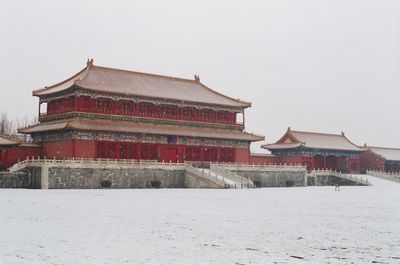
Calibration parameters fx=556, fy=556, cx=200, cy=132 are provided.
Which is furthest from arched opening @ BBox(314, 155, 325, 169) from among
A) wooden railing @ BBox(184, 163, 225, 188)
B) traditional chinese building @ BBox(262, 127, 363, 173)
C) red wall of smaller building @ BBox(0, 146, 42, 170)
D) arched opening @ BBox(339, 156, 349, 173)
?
red wall of smaller building @ BBox(0, 146, 42, 170)

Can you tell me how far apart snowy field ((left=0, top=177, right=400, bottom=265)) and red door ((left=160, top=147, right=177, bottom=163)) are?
99.5ft

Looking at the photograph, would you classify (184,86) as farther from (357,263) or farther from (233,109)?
(357,263)

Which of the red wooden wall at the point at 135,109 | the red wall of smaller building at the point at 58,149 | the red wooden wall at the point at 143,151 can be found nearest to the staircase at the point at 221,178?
the red wooden wall at the point at 143,151

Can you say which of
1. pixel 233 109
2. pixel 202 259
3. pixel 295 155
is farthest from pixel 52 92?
pixel 202 259

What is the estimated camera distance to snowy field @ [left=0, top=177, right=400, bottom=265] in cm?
1238

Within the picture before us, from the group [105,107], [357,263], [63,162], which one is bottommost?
[357,263]

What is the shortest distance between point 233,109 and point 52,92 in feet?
66.1

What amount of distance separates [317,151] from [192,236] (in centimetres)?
5815

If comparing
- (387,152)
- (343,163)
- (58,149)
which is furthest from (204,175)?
(387,152)

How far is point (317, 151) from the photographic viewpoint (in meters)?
71.8

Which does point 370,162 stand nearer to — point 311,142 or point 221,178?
point 311,142

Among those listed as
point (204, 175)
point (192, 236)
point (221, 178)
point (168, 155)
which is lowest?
point (192, 236)

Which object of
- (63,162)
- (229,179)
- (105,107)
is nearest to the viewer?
(63,162)

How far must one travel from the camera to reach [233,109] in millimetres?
62438
